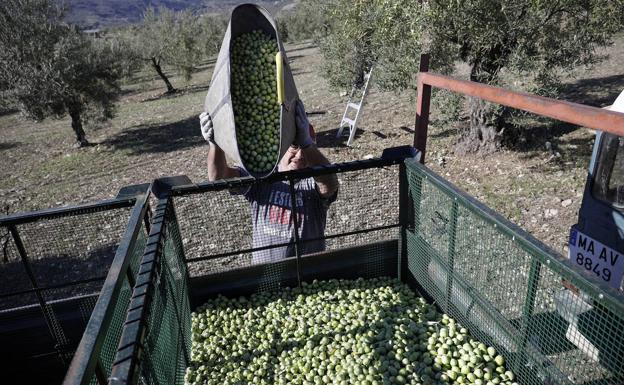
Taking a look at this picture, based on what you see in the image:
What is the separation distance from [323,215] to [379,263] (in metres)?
0.70

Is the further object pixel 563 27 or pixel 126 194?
pixel 563 27

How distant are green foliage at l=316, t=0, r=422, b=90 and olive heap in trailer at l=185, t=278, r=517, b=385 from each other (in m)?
4.73

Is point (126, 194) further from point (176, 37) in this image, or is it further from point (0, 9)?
point (176, 37)

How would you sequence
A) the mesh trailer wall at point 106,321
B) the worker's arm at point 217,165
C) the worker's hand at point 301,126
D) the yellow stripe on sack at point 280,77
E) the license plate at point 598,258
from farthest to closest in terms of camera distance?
the worker's arm at point 217,165, the license plate at point 598,258, the worker's hand at point 301,126, the yellow stripe on sack at point 280,77, the mesh trailer wall at point 106,321

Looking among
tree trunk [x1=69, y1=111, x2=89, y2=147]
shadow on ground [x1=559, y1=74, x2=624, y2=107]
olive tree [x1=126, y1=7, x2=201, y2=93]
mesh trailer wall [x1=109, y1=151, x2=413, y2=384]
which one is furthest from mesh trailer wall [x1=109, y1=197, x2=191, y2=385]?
olive tree [x1=126, y1=7, x2=201, y2=93]

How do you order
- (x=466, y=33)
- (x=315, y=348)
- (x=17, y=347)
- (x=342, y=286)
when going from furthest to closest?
1. (x=466, y=33)
2. (x=342, y=286)
3. (x=17, y=347)
4. (x=315, y=348)

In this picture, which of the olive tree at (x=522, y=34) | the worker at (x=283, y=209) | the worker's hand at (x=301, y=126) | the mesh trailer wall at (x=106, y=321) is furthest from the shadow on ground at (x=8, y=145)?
the worker's hand at (x=301, y=126)

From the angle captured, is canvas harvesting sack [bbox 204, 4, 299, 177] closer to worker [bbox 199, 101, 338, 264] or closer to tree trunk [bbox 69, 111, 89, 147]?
worker [bbox 199, 101, 338, 264]

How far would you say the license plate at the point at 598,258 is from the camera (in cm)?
342

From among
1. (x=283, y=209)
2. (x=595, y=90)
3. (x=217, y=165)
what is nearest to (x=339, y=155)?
(x=283, y=209)

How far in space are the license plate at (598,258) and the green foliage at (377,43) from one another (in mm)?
4191

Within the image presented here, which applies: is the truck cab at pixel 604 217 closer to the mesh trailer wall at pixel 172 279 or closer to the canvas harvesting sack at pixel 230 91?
the mesh trailer wall at pixel 172 279

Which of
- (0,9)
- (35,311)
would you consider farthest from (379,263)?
(0,9)

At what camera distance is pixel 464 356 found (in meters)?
2.97
